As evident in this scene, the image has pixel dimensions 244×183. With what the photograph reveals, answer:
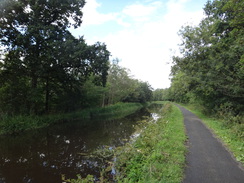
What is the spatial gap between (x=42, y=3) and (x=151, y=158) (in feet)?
51.7

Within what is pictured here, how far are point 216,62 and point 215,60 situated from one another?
0.21 metres

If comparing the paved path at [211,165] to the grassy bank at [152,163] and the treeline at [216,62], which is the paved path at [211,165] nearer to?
the grassy bank at [152,163]

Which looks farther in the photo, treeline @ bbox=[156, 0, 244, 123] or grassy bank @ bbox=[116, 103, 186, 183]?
treeline @ bbox=[156, 0, 244, 123]

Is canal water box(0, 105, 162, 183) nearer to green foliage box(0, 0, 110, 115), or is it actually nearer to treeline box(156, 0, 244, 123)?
green foliage box(0, 0, 110, 115)

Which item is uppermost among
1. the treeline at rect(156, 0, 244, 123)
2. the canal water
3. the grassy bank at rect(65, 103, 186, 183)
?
the treeline at rect(156, 0, 244, 123)

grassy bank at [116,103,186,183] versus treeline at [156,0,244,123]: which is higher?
treeline at [156,0,244,123]

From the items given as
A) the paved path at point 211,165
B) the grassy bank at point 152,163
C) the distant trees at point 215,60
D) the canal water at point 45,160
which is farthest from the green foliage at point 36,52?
the paved path at point 211,165

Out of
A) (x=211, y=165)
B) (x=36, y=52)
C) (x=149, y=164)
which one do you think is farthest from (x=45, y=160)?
(x=36, y=52)

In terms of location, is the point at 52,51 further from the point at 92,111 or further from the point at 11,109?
the point at 92,111

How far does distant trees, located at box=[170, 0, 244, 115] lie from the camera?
9.51 meters

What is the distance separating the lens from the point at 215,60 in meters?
10.6

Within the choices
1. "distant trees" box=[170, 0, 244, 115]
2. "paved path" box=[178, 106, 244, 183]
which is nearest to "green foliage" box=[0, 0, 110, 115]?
"distant trees" box=[170, 0, 244, 115]

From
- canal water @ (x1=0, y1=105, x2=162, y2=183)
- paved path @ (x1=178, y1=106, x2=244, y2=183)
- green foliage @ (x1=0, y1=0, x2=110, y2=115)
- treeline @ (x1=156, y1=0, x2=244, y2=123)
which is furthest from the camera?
green foliage @ (x1=0, y1=0, x2=110, y2=115)

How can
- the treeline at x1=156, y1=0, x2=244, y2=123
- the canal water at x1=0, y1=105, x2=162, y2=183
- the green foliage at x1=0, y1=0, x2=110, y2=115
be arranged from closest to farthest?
the canal water at x1=0, y1=105, x2=162, y2=183 < the treeline at x1=156, y1=0, x2=244, y2=123 < the green foliage at x1=0, y1=0, x2=110, y2=115
